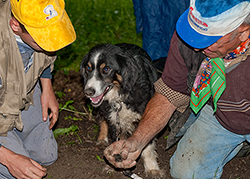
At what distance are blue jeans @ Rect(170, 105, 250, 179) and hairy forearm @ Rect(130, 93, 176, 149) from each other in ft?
1.19

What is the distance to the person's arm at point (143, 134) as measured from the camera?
238 centimetres

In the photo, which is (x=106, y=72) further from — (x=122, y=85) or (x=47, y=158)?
(x=47, y=158)

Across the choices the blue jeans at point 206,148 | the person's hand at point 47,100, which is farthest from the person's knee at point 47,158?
the blue jeans at point 206,148

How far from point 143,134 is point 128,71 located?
3.31ft

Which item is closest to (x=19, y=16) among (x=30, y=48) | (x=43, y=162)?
(x=30, y=48)

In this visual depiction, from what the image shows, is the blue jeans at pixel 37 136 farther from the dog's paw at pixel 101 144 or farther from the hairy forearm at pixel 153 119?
the hairy forearm at pixel 153 119

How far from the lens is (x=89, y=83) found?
11.2ft

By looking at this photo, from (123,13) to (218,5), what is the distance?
261 inches

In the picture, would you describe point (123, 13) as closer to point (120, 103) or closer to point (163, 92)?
point (120, 103)

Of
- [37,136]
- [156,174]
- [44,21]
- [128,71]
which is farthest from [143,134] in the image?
[37,136]

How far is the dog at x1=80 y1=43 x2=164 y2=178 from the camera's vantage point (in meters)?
3.45

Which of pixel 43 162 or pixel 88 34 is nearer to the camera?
pixel 43 162

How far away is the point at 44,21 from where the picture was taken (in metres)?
2.50

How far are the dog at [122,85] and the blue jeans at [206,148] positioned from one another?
46 cm
